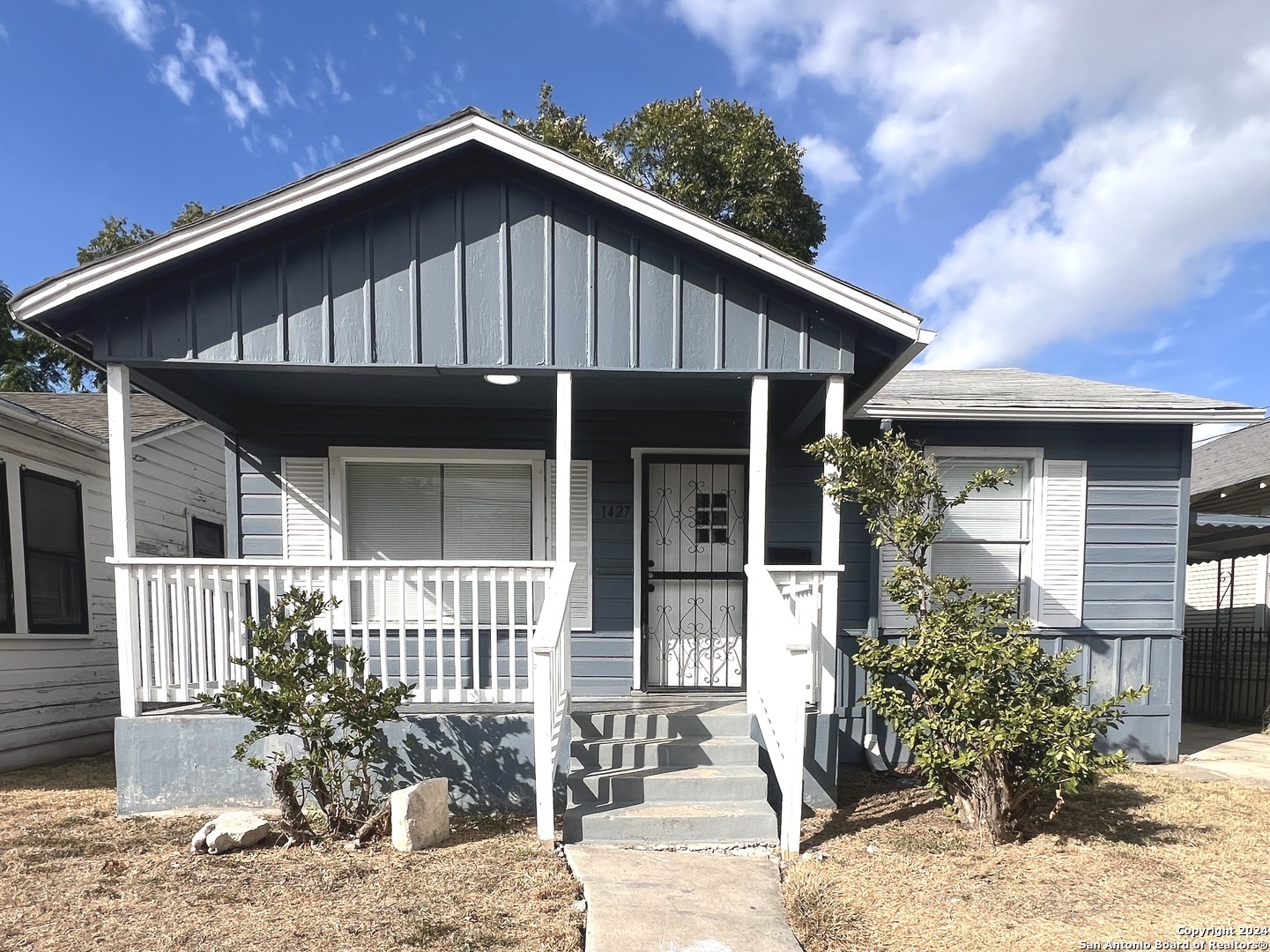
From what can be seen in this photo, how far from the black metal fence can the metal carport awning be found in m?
1.02

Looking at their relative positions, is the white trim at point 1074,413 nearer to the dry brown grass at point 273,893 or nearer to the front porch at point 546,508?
the front porch at point 546,508

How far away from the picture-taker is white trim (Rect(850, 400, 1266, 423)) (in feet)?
18.8

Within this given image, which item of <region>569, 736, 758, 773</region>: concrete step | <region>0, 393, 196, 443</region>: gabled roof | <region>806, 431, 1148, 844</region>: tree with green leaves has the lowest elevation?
<region>569, 736, 758, 773</region>: concrete step

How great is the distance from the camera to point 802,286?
447 cm

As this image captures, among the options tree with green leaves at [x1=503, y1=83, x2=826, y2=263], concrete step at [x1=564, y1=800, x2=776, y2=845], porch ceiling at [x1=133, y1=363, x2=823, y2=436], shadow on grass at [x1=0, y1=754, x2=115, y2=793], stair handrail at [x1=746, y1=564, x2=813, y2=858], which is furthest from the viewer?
tree with green leaves at [x1=503, y1=83, x2=826, y2=263]

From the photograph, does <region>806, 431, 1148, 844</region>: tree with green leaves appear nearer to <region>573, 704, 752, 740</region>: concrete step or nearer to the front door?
<region>573, 704, 752, 740</region>: concrete step

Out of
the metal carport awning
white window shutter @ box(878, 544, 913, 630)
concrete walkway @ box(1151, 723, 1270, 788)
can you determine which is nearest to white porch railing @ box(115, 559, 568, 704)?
white window shutter @ box(878, 544, 913, 630)

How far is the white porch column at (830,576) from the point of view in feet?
15.4

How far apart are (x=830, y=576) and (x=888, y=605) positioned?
1.57 m

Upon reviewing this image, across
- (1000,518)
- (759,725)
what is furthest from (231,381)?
(1000,518)

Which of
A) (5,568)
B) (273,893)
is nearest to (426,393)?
(273,893)

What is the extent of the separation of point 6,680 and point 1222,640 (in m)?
13.6

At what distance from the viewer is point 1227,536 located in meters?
8.17

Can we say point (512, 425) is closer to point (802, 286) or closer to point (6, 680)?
point (802, 286)
